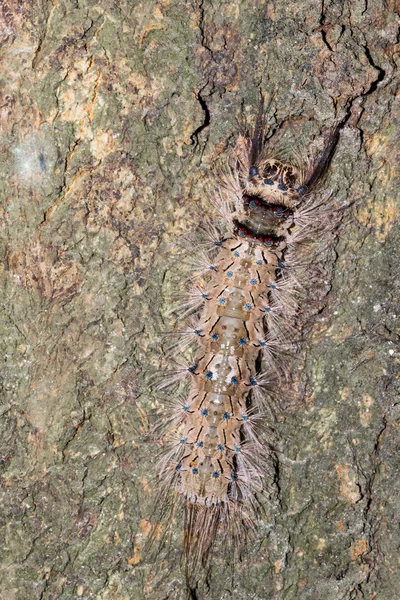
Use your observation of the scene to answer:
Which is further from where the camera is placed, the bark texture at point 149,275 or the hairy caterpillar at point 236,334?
the hairy caterpillar at point 236,334

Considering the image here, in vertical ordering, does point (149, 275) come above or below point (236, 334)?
above

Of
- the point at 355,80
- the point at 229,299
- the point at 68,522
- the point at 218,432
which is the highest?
the point at 355,80

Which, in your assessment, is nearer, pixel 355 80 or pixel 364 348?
pixel 355 80

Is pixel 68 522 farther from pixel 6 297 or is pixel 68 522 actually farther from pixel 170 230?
pixel 170 230

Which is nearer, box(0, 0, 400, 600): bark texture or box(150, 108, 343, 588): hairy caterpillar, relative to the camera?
box(0, 0, 400, 600): bark texture

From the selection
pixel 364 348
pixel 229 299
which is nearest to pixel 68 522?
pixel 229 299
